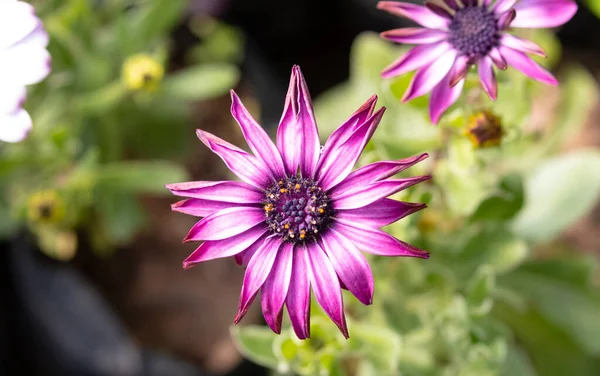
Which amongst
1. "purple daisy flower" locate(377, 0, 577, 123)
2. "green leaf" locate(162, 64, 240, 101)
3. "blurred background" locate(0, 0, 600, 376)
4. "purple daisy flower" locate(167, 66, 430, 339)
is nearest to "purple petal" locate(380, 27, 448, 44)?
"purple daisy flower" locate(377, 0, 577, 123)

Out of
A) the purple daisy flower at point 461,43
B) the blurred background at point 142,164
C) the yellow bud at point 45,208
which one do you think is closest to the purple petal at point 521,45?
the purple daisy flower at point 461,43

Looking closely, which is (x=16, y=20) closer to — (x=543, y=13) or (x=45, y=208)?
(x=45, y=208)

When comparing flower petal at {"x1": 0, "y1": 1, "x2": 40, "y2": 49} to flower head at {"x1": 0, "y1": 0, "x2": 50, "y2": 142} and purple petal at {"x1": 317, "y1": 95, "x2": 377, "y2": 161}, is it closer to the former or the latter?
flower head at {"x1": 0, "y1": 0, "x2": 50, "y2": 142}

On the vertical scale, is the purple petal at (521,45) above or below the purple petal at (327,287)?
above

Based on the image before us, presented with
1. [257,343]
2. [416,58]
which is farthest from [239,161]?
[257,343]

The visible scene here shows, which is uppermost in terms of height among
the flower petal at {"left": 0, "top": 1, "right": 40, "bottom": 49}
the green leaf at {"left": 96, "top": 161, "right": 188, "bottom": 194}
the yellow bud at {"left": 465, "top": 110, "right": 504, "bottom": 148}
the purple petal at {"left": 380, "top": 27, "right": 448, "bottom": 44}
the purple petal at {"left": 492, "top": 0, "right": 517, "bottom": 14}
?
the flower petal at {"left": 0, "top": 1, "right": 40, "bottom": 49}

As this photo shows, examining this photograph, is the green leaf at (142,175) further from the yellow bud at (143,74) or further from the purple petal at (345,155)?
the purple petal at (345,155)
